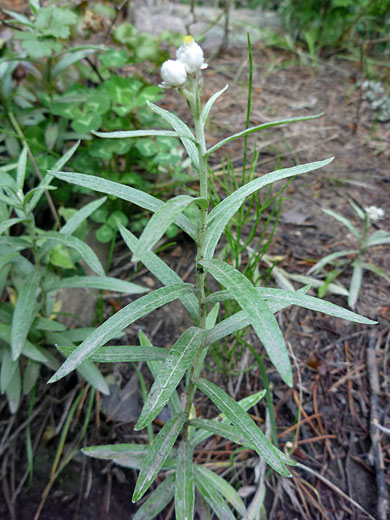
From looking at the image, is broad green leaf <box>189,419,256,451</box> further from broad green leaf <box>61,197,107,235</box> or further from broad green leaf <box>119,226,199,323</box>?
broad green leaf <box>61,197,107,235</box>

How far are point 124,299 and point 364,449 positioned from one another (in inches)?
54.5

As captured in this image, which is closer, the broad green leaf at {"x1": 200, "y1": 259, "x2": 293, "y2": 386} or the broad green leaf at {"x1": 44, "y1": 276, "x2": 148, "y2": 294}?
the broad green leaf at {"x1": 200, "y1": 259, "x2": 293, "y2": 386}

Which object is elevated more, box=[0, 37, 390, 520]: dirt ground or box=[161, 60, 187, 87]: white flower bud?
box=[161, 60, 187, 87]: white flower bud

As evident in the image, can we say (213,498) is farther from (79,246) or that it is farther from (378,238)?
(378,238)

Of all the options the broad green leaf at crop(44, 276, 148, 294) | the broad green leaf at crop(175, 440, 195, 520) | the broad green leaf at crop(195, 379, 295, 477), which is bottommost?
the broad green leaf at crop(175, 440, 195, 520)

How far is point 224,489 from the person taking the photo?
4.81 feet

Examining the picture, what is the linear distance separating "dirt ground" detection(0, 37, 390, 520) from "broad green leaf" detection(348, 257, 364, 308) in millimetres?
57

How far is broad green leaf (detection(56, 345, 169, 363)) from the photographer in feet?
3.85

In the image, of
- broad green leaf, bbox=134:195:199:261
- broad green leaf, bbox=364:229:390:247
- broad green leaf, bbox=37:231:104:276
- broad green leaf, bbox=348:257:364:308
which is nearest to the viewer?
broad green leaf, bbox=134:195:199:261

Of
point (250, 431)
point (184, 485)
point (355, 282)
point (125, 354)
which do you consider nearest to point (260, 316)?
point (250, 431)

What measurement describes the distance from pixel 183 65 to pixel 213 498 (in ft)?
4.61

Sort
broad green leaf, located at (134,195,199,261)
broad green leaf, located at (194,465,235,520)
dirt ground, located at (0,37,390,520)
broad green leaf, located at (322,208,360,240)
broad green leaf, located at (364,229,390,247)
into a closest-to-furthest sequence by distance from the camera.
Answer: broad green leaf, located at (134,195,199,261)
broad green leaf, located at (194,465,235,520)
dirt ground, located at (0,37,390,520)
broad green leaf, located at (364,229,390,247)
broad green leaf, located at (322,208,360,240)

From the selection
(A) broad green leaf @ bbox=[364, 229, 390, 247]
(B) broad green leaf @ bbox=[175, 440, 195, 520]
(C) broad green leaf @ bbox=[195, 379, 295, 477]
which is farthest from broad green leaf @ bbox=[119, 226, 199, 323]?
(A) broad green leaf @ bbox=[364, 229, 390, 247]

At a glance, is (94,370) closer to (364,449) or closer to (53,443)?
(53,443)
